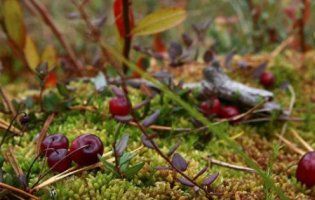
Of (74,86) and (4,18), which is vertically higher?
(4,18)

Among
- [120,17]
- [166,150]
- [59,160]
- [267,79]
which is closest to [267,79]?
[267,79]

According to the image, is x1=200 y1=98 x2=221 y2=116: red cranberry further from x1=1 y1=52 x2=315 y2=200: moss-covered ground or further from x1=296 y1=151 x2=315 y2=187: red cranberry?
x1=296 y1=151 x2=315 y2=187: red cranberry

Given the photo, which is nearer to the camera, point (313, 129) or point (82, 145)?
point (82, 145)

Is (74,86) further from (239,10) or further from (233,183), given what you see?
(239,10)

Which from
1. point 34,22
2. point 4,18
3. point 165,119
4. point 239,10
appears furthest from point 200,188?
point 34,22

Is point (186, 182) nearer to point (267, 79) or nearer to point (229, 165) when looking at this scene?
point (229, 165)

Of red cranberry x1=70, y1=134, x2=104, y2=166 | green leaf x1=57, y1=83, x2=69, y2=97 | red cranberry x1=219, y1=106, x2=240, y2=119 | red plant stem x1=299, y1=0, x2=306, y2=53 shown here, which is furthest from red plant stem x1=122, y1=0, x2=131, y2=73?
red plant stem x1=299, y1=0, x2=306, y2=53

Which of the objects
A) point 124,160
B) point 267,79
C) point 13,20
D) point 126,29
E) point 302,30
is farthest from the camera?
point 302,30
